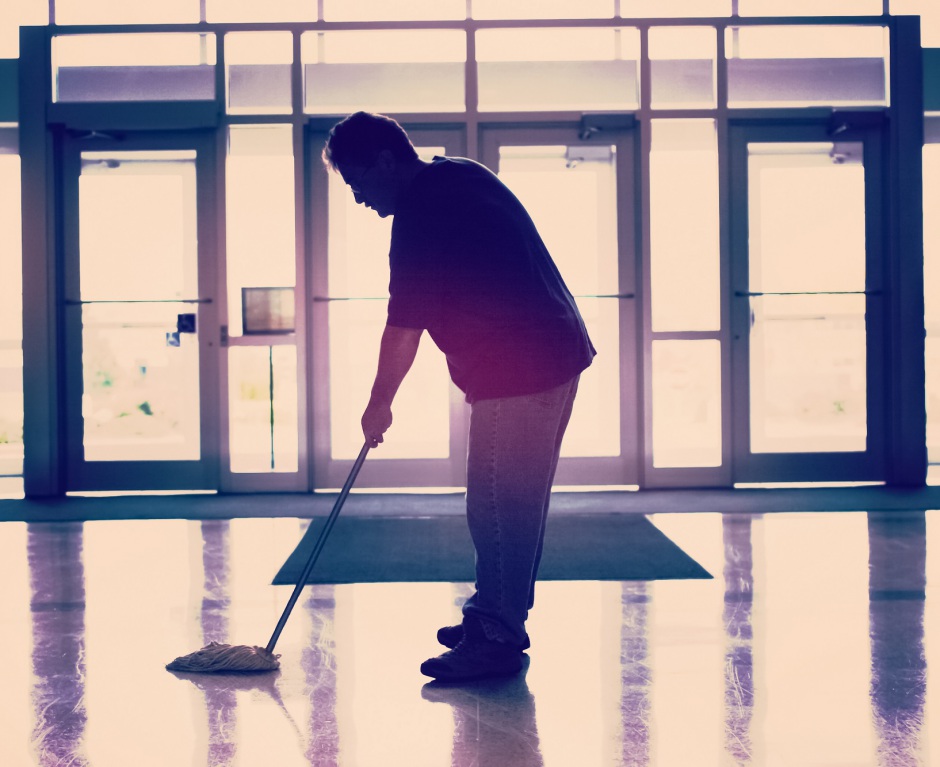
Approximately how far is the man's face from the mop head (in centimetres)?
112

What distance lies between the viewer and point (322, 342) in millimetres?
5723

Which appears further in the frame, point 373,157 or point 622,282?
point 622,282

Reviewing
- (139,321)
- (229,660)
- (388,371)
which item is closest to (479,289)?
(388,371)

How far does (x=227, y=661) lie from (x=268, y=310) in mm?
3537

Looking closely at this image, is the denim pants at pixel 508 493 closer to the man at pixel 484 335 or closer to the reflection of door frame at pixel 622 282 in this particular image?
the man at pixel 484 335

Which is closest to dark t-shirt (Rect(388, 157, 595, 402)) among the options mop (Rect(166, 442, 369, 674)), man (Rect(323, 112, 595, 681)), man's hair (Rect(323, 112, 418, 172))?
man (Rect(323, 112, 595, 681))

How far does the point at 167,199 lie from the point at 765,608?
4230 mm

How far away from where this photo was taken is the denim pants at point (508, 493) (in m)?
2.30

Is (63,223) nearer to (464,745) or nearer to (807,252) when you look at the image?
(807,252)

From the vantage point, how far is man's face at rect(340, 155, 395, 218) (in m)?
2.31

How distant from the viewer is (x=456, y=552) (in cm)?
390

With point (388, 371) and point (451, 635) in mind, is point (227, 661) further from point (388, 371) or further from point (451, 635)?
point (388, 371)

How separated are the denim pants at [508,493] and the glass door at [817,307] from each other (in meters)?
3.70

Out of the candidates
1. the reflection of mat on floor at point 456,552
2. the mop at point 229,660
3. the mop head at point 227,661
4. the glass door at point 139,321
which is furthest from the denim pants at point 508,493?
the glass door at point 139,321
